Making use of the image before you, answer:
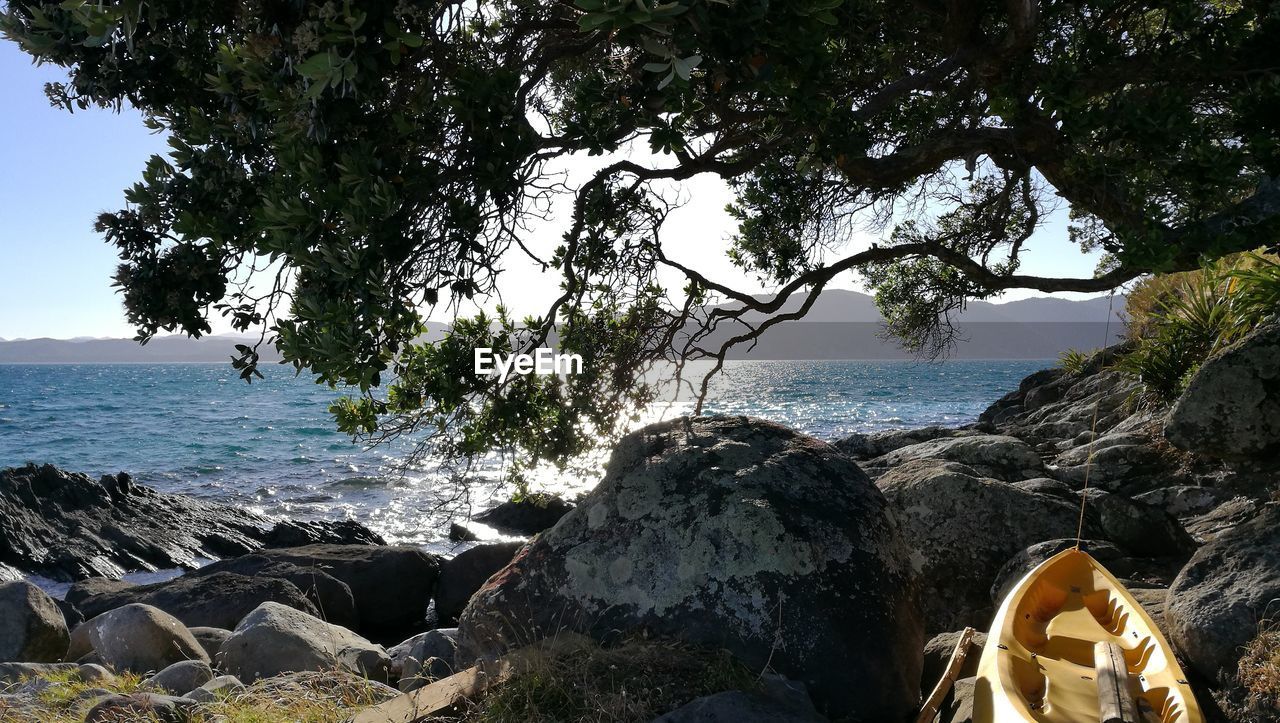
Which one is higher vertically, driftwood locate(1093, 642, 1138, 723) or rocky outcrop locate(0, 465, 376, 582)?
driftwood locate(1093, 642, 1138, 723)

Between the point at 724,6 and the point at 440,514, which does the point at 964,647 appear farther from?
the point at 440,514

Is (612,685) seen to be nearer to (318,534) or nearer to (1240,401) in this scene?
(1240,401)

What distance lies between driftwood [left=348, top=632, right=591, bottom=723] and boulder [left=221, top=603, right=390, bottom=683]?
7.61 feet

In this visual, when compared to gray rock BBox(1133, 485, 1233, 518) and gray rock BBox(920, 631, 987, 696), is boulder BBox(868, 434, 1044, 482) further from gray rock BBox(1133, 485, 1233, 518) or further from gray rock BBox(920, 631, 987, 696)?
gray rock BBox(920, 631, 987, 696)

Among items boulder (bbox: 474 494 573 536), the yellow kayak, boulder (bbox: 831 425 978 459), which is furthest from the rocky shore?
boulder (bbox: 474 494 573 536)

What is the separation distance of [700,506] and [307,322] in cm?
273

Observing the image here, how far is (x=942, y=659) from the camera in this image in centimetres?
603

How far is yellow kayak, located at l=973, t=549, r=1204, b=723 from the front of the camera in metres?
4.29

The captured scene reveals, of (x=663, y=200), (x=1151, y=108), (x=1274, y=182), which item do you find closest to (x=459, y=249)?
(x=663, y=200)

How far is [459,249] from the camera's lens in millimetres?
4941

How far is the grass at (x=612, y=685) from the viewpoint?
4297 millimetres

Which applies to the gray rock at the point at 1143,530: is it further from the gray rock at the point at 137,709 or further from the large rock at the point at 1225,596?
the gray rock at the point at 137,709

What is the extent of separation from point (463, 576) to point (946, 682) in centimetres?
945

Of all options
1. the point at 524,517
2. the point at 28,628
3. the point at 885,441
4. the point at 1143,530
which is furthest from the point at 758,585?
the point at 524,517
